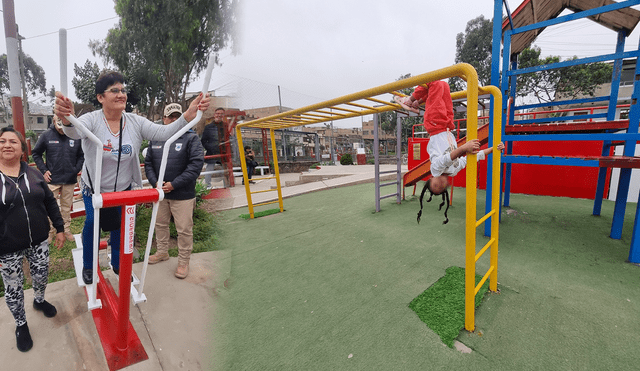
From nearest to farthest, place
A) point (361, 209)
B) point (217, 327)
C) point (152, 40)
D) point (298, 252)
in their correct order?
point (217, 327) < point (298, 252) < point (361, 209) < point (152, 40)

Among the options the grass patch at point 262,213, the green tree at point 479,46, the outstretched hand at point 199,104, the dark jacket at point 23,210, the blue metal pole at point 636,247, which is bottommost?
the grass patch at point 262,213

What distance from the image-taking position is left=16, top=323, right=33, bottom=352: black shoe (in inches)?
65.5

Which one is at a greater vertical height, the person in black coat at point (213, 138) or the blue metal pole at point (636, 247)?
the person in black coat at point (213, 138)

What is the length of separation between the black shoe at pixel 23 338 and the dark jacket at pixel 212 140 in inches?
197

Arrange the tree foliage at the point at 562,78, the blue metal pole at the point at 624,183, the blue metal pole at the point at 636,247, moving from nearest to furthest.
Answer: the blue metal pole at the point at 636,247, the blue metal pole at the point at 624,183, the tree foliage at the point at 562,78

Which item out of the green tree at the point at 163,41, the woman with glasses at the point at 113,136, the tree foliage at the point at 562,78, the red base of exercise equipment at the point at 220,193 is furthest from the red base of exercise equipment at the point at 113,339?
the tree foliage at the point at 562,78

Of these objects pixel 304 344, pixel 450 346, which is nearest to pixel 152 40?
pixel 304 344

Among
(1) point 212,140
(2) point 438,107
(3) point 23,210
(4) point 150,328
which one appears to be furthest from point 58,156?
(2) point 438,107

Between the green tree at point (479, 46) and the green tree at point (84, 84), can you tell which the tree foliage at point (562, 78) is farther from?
the green tree at point (84, 84)

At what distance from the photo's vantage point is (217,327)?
6.51ft

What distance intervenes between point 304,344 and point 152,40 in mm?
8574

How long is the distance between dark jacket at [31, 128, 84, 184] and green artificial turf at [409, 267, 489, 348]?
4.16 metres

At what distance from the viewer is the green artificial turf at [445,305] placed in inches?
72.0

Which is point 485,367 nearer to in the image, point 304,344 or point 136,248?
point 304,344
